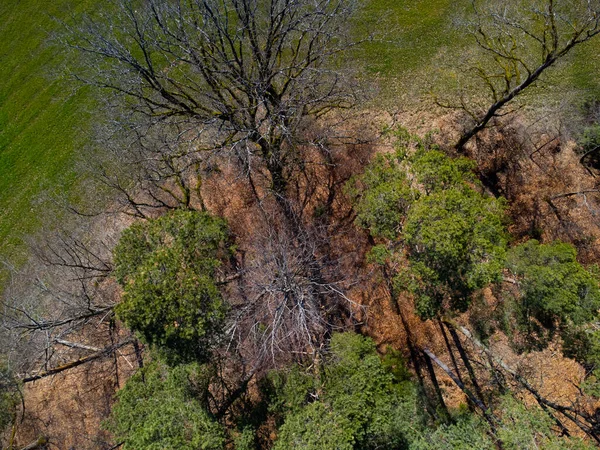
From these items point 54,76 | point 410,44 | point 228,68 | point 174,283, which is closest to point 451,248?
point 174,283

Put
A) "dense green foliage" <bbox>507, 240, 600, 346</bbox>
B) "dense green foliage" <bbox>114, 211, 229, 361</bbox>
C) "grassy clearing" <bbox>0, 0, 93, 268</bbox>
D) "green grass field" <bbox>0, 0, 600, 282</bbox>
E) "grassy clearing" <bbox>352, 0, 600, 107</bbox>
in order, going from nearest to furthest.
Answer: "dense green foliage" <bbox>507, 240, 600, 346</bbox> → "dense green foliage" <bbox>114, 211, 229, 361</bbox> → "grassy clearing" <bbox>352, 0, 600, 107</bbox> → "green grass field" <bbox>0, 0, 600, 282</bbox> → "grassy clearing" <bbox>0, 0, 93, 268</bbox>

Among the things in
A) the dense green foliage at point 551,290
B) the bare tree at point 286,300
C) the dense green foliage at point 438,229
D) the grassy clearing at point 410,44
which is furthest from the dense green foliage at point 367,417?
the grassy clearing at point 410,44

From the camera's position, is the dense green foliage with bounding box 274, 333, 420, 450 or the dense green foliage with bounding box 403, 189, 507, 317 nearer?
the dense green foliage with bounding box 403, 189, 507, 317

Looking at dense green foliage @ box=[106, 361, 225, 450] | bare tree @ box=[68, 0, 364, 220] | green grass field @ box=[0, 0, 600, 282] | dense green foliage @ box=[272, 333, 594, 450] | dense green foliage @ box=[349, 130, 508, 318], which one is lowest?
dense green foliage @ box=[272, 333, 594, 450]

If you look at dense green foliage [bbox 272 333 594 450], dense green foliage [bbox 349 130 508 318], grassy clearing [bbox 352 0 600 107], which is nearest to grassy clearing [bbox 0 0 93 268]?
grassy clearing [bbox 352 0 600 107]

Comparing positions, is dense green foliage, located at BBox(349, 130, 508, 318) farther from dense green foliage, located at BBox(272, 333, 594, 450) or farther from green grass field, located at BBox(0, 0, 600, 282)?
green grass field, located at BBox(0, 0, 600, 282)

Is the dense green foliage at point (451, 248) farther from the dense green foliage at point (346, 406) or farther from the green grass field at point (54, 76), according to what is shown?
the green grass field at point (54, 76)
